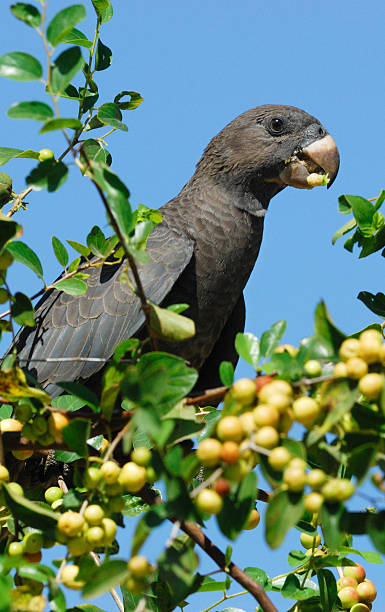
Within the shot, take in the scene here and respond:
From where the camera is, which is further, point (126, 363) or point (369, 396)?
point (126, 363)

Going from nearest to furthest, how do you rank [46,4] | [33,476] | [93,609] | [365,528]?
[365,528]
[46,4]
[93,609]
[33,476]

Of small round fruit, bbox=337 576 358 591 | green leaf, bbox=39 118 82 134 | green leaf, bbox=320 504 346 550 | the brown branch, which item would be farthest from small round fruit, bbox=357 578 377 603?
green leaf, bbox=39 118 82 134

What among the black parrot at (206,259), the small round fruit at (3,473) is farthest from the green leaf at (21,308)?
the black parrot at (206,259)

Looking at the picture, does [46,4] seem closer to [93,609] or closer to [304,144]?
[93,609]

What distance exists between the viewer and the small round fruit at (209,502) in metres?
1.11

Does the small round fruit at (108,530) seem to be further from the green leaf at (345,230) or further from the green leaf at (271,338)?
the green leaf at (345,230)

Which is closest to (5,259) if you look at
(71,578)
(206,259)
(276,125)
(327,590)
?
(71,578)

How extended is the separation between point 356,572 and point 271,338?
3.49ft

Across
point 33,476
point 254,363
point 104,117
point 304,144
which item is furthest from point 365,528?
point 304,144

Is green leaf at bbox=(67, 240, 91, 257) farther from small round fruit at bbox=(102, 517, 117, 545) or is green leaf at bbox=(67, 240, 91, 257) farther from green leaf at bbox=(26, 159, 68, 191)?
small round fruit at bbox=(102, 517, 117, 545)

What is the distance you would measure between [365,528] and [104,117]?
1.59 meters

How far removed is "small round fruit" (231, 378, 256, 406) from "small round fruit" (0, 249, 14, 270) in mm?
604

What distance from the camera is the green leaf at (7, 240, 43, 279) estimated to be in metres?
1.72

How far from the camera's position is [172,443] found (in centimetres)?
136
